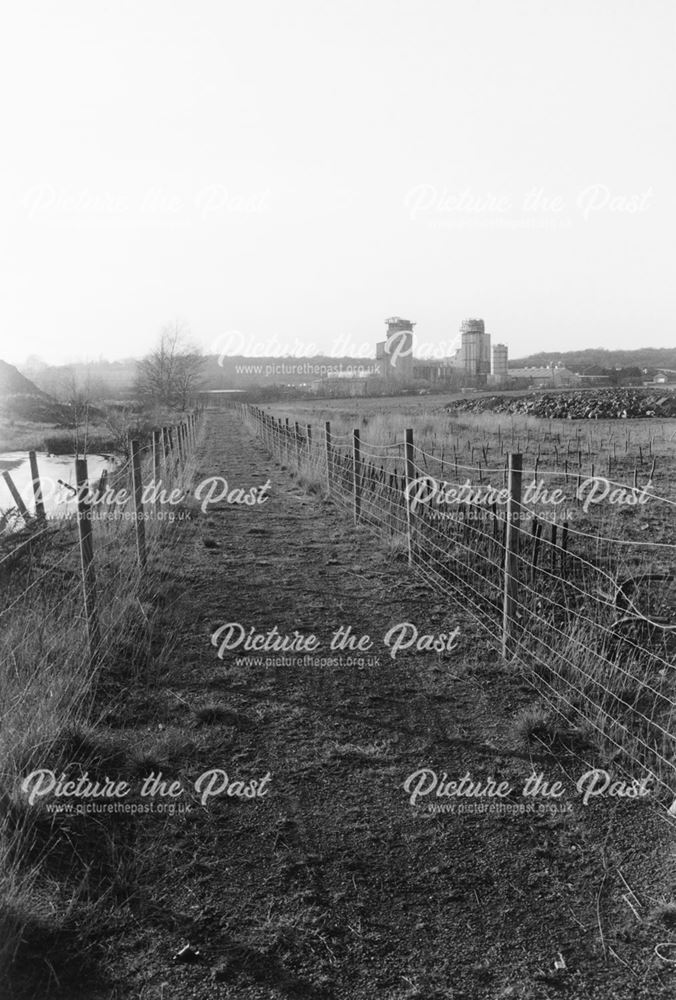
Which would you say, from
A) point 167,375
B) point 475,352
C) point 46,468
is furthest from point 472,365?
point 46,468

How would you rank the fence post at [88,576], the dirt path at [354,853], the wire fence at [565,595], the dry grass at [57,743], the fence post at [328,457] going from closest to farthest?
the dirt path at [354,853]
the dry grass at [57,743]
the wire fence at [565,595]
the fence post at [88,576]
the fence post at [328,457]

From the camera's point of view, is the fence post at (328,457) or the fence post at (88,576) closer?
the fence post at (88,576)

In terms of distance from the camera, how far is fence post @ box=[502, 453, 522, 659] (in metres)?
4.78

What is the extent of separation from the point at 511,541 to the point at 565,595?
0.81 metres

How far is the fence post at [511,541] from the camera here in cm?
478

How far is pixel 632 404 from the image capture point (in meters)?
36.5

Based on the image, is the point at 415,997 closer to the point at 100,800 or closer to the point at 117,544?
the point at 100,800

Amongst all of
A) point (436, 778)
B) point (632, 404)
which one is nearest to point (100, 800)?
point (436, 778)

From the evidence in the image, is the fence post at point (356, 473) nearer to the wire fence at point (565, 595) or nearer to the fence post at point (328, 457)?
the wire fence at point (565, 595)

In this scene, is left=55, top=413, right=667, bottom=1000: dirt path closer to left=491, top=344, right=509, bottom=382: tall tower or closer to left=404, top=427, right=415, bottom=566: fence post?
left=404, top=427, right=415, bottom=566: fence post

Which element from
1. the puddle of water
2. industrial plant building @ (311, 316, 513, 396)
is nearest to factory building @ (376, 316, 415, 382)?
industrial plant building @ (311, 316, 513, 396)

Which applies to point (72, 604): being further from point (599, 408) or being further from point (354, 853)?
point (599, 408)

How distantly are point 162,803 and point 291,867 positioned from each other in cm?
76

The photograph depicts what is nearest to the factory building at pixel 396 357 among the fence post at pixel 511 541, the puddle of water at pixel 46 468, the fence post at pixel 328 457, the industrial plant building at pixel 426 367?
the industrial plant building at pixel 426 367
